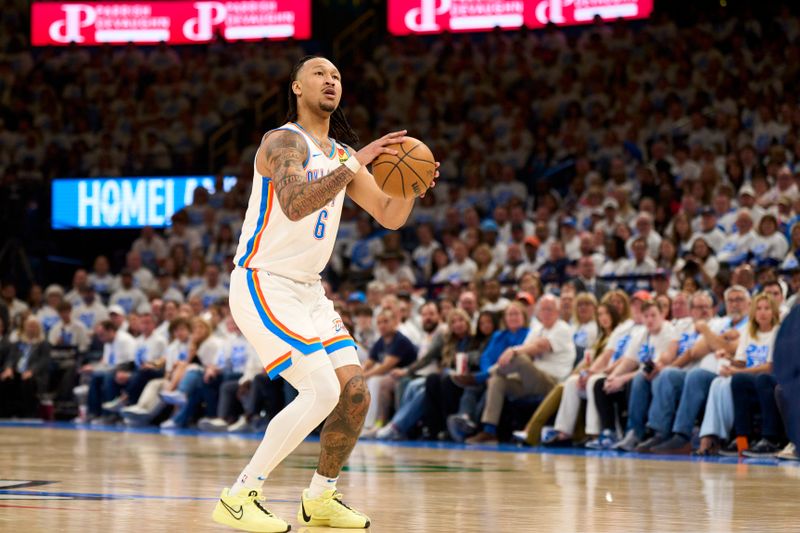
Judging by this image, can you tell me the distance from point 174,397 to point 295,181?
1016 cm

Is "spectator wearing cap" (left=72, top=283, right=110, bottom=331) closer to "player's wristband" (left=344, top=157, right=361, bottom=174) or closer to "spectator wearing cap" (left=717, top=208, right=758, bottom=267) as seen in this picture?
"spectator wearing cap" (left=717, top=208, right=758, bottom=267)

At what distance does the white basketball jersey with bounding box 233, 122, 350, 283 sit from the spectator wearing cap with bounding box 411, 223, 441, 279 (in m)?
11.1

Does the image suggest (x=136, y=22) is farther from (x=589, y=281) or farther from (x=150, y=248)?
(x=589, y=281)

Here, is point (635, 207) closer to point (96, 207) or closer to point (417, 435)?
point (417, 435)

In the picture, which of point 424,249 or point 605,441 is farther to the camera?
point 424,249

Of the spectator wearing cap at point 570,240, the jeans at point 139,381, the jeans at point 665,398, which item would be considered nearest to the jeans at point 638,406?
the jeans at point 665,398

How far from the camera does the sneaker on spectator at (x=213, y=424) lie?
14797 millimetres

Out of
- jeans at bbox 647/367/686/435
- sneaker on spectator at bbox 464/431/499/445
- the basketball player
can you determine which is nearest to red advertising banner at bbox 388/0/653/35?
sneaker on spectator at bbox 464/431/499/445

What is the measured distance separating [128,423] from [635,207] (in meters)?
6.86

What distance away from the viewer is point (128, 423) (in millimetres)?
15961

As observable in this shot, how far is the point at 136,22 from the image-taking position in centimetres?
2520

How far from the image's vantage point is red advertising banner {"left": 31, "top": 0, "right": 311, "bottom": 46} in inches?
979

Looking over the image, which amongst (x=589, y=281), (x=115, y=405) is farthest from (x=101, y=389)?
(x=589, y=281)

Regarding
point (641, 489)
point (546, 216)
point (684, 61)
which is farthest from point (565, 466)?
point (684, 61)
